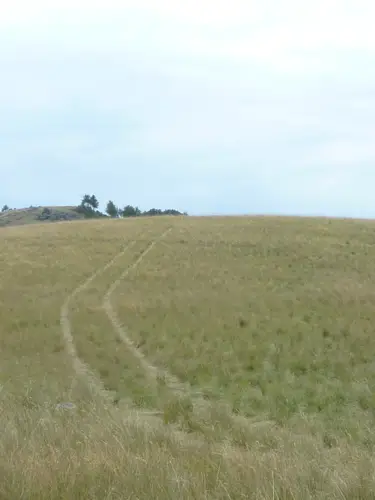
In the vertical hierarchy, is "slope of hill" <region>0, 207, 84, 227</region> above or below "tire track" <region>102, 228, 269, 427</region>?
above

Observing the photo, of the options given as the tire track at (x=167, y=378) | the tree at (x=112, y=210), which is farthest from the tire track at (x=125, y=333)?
the tree at (x=112, y=210)

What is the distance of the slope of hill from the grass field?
95.2m

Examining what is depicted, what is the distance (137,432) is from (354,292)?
2346 centimetres

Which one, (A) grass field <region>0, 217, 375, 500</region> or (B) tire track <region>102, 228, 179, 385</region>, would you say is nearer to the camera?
(A) grass field <region>0, 217, 375, 500</region>

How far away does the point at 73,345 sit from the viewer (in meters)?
19.0

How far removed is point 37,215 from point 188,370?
5461 inches

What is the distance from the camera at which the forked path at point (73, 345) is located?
1356 centimetres

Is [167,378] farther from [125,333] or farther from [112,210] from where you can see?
[112,210]

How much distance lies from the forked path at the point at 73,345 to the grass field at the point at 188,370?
0.28 feet

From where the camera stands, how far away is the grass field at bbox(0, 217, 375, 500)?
15.8ft

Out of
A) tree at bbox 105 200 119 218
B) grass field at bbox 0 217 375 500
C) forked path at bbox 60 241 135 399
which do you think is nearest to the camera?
grass field at bbox 0 217 375 500

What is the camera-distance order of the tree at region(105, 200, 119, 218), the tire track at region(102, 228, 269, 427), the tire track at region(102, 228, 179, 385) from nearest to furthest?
the tire track at region(102, 228, 269, 427) → the tire track at region(102, 228, 179, 385) → the tree at region(105, 200, 119, 218)

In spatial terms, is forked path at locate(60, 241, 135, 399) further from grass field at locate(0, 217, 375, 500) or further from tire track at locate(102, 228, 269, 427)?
tire track at locate(102, 228, 269, 427)

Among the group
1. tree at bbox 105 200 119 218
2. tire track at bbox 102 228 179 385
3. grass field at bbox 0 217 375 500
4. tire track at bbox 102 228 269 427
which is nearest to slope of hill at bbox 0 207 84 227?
tree at bbox 105 200 119 218
